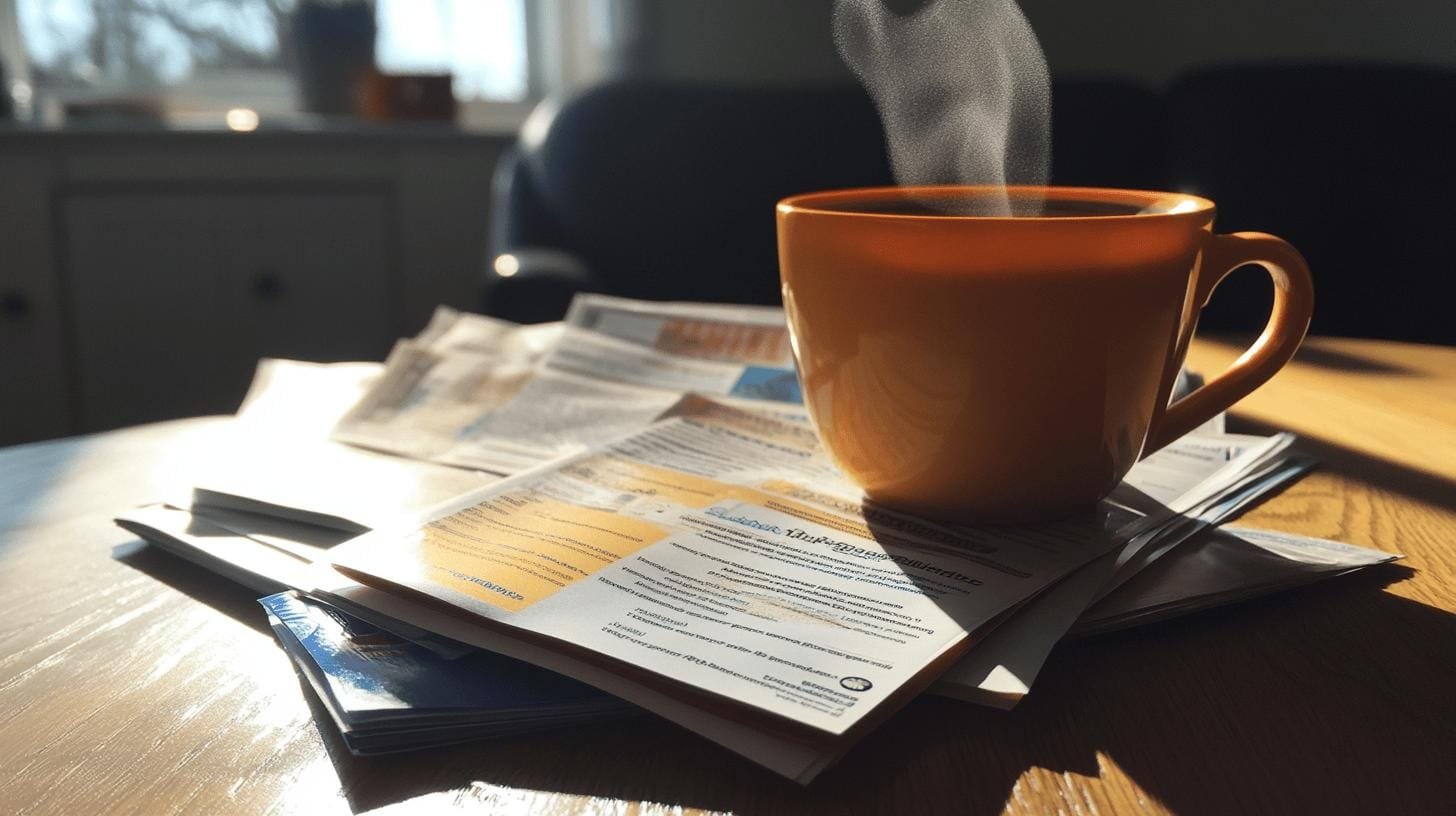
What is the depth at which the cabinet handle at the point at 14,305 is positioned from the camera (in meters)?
1.88

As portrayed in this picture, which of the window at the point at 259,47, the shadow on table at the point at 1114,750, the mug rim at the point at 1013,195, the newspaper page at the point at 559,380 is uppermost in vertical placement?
the window at the point at 259,47

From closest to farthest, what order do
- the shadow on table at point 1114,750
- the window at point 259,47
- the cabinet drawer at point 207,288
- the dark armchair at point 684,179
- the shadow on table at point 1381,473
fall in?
the shadow on table at point 1114,750, the shadow on table at point 1381,473, the dark armchair at point 684,179, the cabinet drawer at point 207,288, the window at point 259,47

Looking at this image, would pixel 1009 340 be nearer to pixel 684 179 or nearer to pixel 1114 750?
pixel 1114 750

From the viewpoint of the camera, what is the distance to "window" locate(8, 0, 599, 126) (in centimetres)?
224

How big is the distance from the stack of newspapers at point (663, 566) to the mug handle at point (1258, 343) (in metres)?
0.03

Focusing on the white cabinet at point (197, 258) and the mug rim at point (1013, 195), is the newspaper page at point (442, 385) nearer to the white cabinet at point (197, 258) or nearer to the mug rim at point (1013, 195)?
the mug rim at point (1013, 195)

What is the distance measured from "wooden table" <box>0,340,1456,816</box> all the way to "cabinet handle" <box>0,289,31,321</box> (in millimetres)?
1707

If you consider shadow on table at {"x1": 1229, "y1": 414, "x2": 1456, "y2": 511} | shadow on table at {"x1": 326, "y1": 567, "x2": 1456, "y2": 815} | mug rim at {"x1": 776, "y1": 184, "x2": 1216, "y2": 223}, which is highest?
mug rim at {"x1": 776, "y1": 184, "x2": 1216, "y2": 223}

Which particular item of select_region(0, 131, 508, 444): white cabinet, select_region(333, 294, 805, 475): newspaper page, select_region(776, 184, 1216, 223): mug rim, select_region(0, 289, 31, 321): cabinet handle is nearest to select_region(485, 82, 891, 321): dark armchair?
select_region(0, 131, 508, 444): white cabinet

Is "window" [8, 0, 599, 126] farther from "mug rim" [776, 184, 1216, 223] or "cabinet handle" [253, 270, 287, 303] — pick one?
"mug rim" [776, 184, 1216, 223]

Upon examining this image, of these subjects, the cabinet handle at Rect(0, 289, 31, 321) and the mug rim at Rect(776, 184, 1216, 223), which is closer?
the mug rim at Rect(776, 184, 1216, 223)

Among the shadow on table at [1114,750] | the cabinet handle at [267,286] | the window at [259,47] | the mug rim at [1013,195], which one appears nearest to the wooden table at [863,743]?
the shadow on table at [1114,750]

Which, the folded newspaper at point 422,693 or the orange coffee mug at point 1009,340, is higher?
the orange coffee mug at point 1009,340

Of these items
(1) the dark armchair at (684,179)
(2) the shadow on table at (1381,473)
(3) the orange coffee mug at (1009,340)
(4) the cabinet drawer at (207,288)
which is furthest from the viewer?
(4) the cabinet drawer at (207,288)
